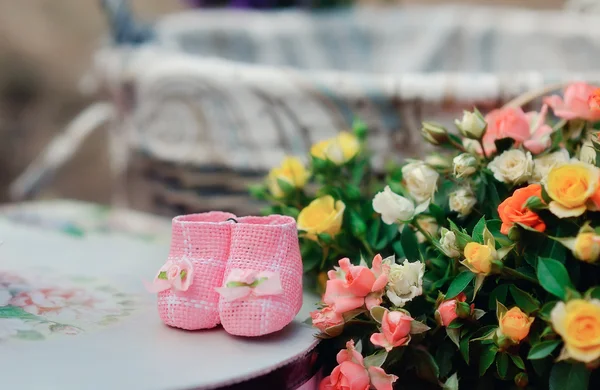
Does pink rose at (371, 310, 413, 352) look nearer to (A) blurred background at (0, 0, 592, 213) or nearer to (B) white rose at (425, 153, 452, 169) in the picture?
(B) white rose at (425, 153, 452, 169)

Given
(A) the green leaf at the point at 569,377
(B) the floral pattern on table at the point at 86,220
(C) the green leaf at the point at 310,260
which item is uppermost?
(A) the green leaf at the point at 569,377

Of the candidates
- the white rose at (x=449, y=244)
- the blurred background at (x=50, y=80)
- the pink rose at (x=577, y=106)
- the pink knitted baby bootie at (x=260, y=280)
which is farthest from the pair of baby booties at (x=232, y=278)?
the blurred background at (x=50, y=80)

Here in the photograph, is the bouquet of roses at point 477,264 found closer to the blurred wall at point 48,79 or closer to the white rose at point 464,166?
the white rose at point 464,166

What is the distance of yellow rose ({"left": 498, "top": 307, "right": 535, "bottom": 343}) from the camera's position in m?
0.34

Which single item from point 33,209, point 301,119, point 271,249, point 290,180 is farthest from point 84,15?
point 271,249

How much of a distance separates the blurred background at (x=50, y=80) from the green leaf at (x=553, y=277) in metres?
1.50

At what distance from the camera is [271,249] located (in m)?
0.40

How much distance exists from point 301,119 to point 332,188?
0.74 ft

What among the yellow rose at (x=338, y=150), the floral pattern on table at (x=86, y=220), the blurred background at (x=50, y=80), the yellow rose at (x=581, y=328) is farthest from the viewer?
the blurred background at (x=50, y=80)

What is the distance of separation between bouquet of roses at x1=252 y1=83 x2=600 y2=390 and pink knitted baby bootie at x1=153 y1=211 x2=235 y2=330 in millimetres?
71

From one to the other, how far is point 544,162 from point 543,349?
0.50 ft

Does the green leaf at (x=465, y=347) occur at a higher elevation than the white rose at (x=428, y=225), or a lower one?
lower

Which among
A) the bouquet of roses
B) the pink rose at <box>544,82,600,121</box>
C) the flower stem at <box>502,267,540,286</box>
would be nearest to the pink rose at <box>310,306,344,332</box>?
the bouquet of roses

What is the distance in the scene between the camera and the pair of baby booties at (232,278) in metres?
A: 0.39
